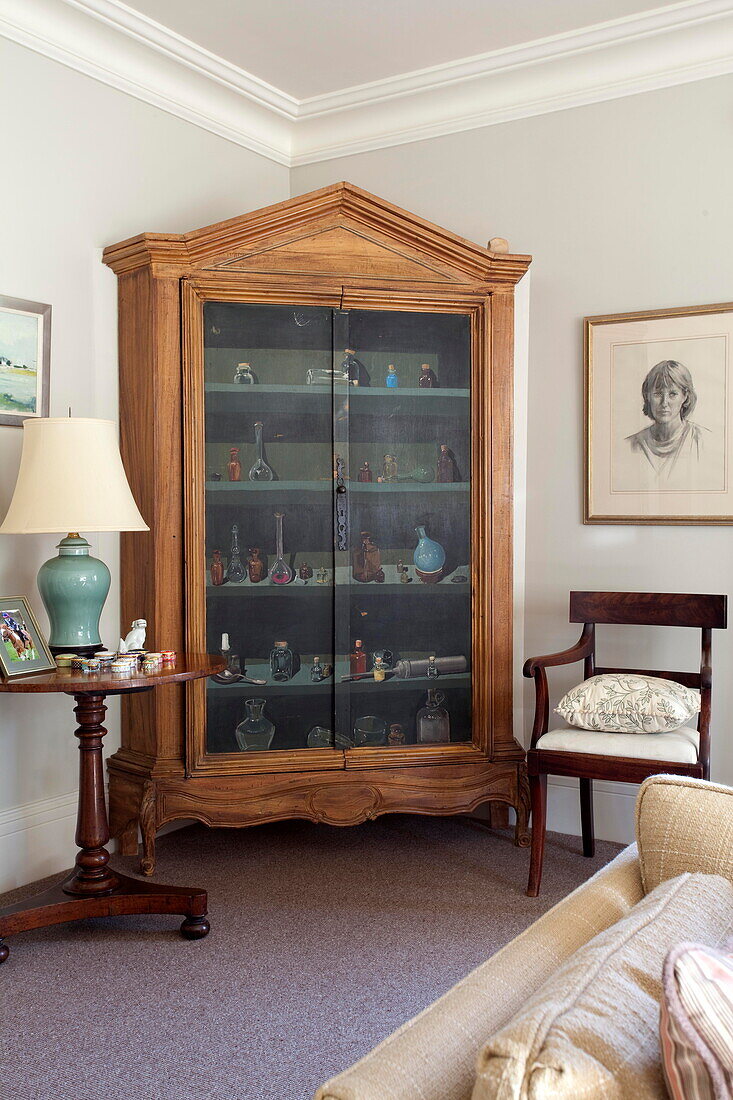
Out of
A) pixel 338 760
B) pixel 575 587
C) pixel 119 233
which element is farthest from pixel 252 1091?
pixel 119 233

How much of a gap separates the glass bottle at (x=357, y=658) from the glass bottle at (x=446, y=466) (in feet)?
2.11

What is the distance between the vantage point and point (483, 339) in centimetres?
336

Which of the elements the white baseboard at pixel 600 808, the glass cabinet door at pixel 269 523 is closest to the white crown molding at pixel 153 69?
the glass cabinet door at pixel 269 523

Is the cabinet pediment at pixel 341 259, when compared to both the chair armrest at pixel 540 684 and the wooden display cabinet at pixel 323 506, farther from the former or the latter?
the chair armrest at pixel 540 684

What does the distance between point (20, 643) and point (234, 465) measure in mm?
955

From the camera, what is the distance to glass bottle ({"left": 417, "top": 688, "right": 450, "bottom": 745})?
3.38 meters

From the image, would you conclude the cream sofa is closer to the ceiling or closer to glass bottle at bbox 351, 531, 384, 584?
glass bottle at bbox 351, 531, 384, 584

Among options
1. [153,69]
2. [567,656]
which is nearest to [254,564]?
[567,656]

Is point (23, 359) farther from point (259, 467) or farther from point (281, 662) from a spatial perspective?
point (281, 662)

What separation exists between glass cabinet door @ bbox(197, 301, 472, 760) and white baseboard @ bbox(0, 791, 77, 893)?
559 millimetres

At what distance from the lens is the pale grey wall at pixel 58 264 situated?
305 cm

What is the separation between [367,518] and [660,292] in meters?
1.31

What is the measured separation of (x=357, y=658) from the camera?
3359 millimetres

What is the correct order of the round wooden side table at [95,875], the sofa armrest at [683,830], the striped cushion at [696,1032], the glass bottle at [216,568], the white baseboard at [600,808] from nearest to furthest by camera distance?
the striped cushion at [696,1032], the sofa armrest at [683,830], the round wooden side table at [95,875], the glass bottle at [216,568], the white baseboard at [600,808]
